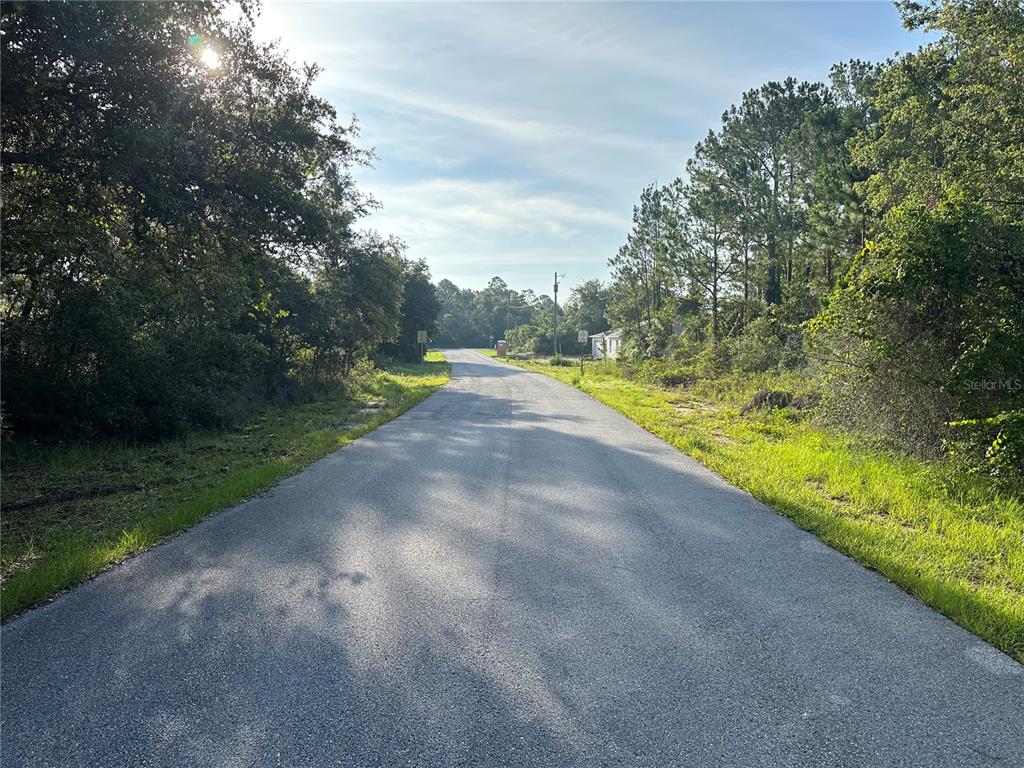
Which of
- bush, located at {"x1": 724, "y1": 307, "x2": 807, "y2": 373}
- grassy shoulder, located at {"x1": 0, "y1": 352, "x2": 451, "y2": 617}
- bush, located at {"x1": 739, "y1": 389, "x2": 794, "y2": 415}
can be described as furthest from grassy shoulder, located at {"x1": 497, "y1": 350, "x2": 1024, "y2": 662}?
bush, located at {"x1": 724, "y1": 307, "x2": 807, "y2": 373}

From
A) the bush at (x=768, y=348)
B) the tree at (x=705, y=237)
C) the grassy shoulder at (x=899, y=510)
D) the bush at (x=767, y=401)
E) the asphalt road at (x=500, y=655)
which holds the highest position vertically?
the tree at (x=705, y=237)

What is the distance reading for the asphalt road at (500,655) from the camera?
2.57m

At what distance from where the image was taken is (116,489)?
7562mm

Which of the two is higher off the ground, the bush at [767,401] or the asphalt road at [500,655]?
the bush at [767,401]

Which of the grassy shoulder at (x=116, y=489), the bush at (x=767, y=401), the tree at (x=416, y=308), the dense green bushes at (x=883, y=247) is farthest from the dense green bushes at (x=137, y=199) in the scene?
the tree at (x=416, y=308)

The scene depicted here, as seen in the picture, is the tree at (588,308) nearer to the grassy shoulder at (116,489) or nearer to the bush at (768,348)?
the bush at (768,348)

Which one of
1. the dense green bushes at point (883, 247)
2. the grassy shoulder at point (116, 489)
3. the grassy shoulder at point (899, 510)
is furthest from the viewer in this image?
the dense green bushes at point (883, 247)

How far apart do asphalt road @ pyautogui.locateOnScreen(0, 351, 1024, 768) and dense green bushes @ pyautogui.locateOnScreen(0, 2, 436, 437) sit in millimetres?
4229

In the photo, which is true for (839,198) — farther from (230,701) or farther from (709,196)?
(230,701)

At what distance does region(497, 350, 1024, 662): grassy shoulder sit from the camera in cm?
411

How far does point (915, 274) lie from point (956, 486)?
2733mm

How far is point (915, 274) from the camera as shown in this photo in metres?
7.62

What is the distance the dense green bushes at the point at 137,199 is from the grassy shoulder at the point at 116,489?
101 centimetres

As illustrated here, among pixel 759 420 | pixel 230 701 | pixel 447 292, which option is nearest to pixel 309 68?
pixel 230 701
